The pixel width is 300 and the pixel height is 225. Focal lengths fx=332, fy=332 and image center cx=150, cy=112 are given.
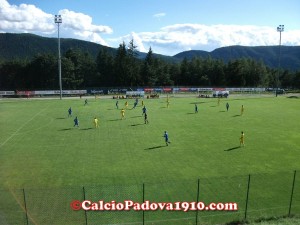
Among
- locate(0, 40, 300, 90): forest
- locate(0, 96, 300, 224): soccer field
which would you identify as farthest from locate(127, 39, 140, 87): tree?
locate(0, 96, 300, 224): soccer field

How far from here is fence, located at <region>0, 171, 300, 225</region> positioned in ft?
46.6

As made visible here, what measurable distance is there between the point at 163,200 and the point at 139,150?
9.80 m

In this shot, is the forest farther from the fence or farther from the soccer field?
the fence

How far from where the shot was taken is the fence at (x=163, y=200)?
1420 centimetres

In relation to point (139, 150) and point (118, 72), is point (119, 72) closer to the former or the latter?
point (118, 72)

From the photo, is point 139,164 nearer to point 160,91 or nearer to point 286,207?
point 286,207

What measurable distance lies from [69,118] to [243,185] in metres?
28.2

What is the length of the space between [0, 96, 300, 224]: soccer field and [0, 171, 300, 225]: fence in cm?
85

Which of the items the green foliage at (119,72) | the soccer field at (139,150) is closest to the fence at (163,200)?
the soccer field at (139,150)

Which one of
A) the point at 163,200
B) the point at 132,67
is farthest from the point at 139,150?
the point at 132,67

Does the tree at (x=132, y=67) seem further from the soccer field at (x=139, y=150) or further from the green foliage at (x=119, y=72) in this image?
the soccer field at (x=139, y=150)

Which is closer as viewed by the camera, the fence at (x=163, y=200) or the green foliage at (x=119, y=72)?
the fence at (x=163, y=200)

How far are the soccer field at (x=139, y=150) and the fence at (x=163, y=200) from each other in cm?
85

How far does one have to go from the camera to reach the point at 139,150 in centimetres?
2575
